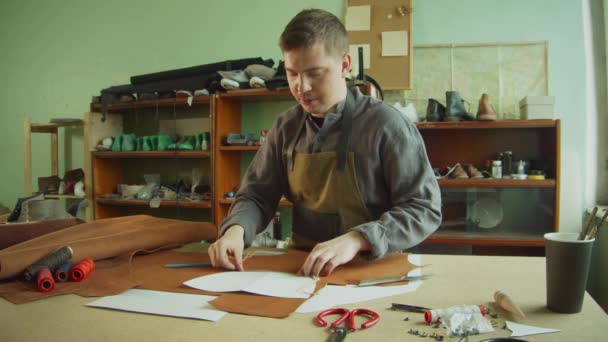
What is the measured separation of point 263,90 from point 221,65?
1.34 ft

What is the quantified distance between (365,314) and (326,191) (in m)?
0.57

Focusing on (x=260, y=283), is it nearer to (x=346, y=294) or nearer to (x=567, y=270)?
(x=346, y=294)

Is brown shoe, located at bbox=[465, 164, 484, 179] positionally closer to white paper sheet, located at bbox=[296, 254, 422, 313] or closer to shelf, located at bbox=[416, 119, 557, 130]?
shelf, located at bbox=[416, 119, 557, 130]

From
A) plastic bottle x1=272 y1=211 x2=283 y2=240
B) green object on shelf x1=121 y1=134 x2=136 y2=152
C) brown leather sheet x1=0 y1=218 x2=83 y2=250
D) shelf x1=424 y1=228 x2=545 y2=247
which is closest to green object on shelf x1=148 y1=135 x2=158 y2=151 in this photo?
green object on shelf x1=121 y1=134 x2=136 y2=152

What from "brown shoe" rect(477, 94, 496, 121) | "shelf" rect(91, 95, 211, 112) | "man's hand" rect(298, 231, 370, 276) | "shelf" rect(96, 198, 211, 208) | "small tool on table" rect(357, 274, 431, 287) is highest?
"shelf" rect(91, 95, 211, 112)

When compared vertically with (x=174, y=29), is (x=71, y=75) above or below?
below

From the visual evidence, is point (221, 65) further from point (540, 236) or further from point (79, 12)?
point (540, 236)

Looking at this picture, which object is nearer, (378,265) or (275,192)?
(378,265)

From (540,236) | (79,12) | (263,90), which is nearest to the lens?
(540,236)

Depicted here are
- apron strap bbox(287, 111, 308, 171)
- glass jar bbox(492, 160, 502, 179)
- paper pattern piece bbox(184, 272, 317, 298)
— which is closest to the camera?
paper pattern piece bbox(184, 272, 317, 298)

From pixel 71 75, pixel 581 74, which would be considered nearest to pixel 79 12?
pixel 71 75

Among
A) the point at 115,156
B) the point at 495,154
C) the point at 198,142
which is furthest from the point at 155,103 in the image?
the point at 495,154

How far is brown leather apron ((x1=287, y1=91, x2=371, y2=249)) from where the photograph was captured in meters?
1.29

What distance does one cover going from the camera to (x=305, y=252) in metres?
1.27
